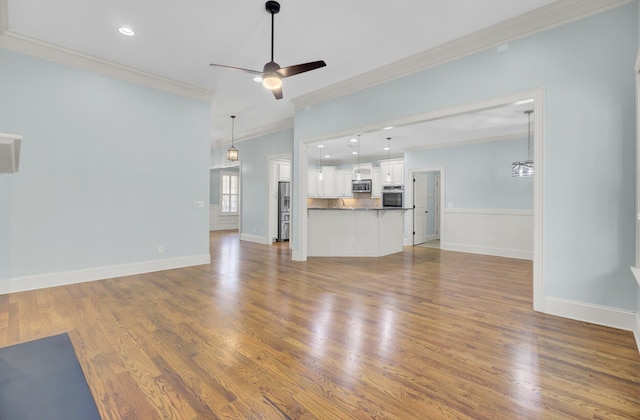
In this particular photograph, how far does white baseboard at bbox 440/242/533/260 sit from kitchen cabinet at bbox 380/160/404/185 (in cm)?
238

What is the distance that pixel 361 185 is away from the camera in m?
9.85

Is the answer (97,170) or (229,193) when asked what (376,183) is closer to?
(229,193)

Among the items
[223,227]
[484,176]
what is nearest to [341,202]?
[223,227]

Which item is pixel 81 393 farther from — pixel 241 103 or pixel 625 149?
pixel 241 103

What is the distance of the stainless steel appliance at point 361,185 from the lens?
31.9ft

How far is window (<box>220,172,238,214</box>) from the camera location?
1182 centimetres

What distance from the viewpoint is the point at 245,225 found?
866 cm

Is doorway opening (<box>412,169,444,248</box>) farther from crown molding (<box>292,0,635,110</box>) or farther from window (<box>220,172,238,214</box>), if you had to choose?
window (<box>220,172,238,214</box>)

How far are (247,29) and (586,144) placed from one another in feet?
12.3

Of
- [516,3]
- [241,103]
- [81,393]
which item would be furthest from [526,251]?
[81,393]

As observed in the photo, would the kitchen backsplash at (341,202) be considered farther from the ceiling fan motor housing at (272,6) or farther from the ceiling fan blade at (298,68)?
the ceiling fan motor housing at (272,6)

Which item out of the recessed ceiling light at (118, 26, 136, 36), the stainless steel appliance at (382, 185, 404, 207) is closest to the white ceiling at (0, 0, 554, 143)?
the recessed ceiling light at (118, 26, 136, 36)

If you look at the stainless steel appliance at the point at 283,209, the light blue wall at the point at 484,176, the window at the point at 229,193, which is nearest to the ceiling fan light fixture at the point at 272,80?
the stainless steel appliance at the point at 283,209

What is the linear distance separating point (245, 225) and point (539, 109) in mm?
7279
